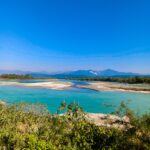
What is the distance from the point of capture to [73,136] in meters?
8.38

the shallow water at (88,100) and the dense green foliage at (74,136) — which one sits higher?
the dense green foliage at (74,136)

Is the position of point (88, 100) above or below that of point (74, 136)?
below

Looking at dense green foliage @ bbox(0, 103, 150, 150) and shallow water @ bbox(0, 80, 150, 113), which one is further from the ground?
dense green foliage @ bbox(0, 103, 150, 150)

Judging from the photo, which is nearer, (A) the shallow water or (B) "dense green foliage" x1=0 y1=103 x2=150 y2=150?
(B) "dense green foliage" x1=0 y1=103 x2=150 y2=150

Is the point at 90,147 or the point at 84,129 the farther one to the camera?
the point at 84,129

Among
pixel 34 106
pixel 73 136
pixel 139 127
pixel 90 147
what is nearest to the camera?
pixel 90 147

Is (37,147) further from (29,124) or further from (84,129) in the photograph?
(29,124)

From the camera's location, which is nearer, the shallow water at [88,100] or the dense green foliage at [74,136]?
the dense green foliage at [74,136]

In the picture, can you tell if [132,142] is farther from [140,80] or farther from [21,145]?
[140,80]

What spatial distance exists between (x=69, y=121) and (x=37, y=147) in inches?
107

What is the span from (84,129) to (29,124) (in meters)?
3.28

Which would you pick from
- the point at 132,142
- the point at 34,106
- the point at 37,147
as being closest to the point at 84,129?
the point at 132,142

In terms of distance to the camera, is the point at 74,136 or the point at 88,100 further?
the point at 88,100

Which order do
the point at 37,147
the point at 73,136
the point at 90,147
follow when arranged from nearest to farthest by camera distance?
1. the point at 37,147
2. the point at 90,147
3. the point at 73,136
